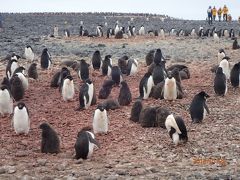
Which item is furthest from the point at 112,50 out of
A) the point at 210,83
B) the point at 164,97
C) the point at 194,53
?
the point at 164,97

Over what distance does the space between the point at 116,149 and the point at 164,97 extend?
3.93 metres

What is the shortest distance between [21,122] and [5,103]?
5.50 feet

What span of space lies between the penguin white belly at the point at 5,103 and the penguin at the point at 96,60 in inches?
238

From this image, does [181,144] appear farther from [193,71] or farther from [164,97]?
[193,71]

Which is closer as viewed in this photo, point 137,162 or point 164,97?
point 137,162

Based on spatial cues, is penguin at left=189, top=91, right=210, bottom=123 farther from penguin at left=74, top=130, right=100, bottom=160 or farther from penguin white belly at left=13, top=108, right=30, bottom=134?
penguin white belly at left=13, top=108, right=30, bottom=134

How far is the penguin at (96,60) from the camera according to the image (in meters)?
16.3

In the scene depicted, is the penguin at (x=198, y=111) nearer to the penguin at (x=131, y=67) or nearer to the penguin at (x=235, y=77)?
the penguin at (x=235, y=77)

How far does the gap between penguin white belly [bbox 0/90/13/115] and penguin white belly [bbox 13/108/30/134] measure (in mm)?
1494

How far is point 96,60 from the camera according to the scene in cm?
1639

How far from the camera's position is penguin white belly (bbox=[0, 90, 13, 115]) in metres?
10.5

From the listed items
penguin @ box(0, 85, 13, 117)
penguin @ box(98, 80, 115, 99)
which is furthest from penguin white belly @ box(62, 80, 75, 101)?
penguin @ box(0, 85, 13, 117)

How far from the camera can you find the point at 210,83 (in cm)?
1416

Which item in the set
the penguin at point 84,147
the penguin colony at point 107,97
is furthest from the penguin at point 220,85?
the penguin at point 84,147
